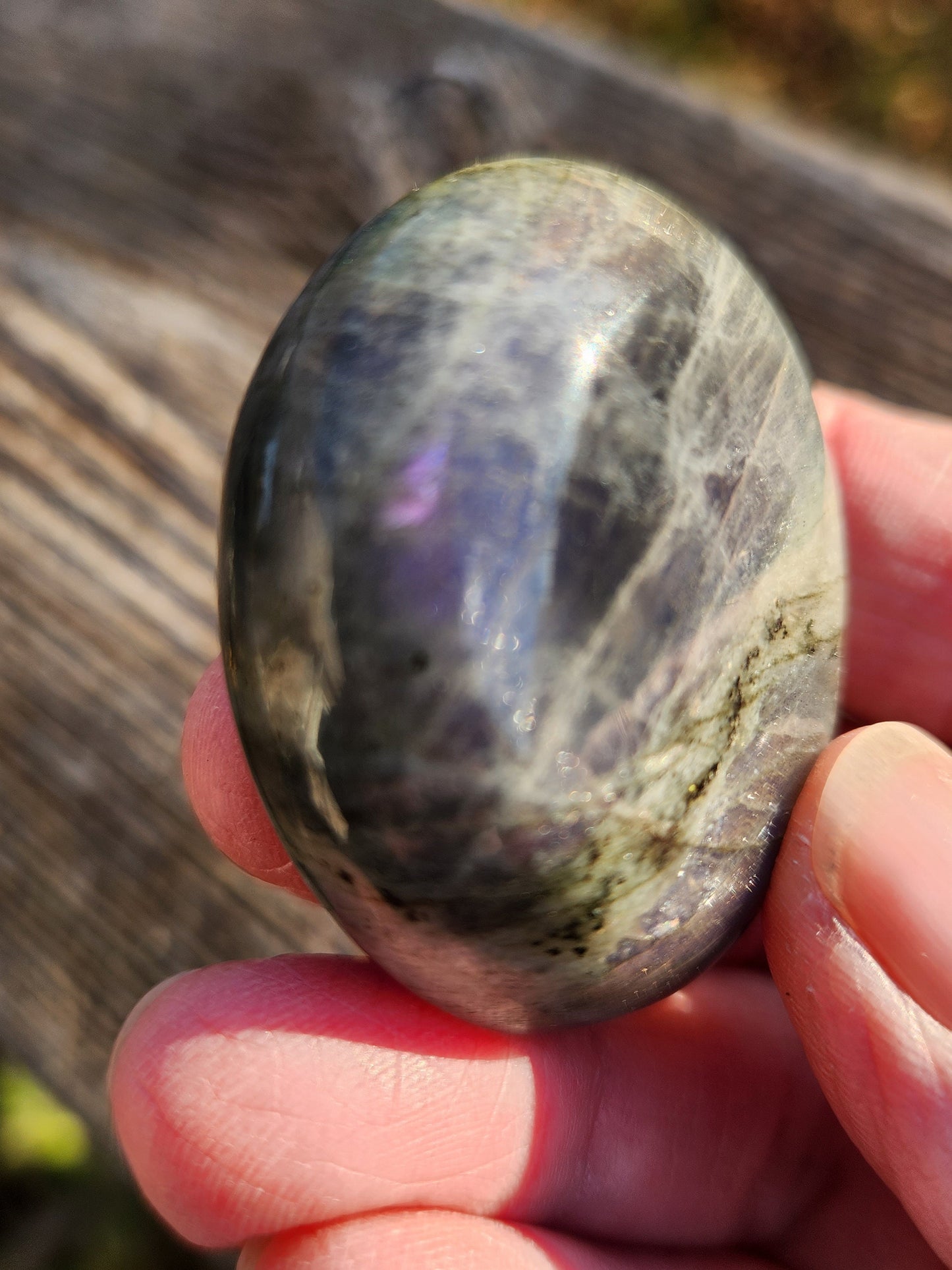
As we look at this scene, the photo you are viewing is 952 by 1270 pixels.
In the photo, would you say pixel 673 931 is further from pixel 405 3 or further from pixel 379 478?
pixel 405 3

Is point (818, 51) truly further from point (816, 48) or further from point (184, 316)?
point (184, 316)

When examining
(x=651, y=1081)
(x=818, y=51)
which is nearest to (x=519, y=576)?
(x=651, y=1081)

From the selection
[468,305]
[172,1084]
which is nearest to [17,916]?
[172,1084]

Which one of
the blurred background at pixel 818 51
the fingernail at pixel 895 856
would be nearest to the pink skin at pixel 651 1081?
the fingernail at pixel 895 856

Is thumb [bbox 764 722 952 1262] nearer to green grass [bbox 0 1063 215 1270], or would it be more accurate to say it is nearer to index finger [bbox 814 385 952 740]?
index finger [bbox 814 385 952 740]

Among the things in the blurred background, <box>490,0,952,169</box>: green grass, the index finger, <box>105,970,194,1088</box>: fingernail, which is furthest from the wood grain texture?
<box>490,0,952,169</box>: green grass

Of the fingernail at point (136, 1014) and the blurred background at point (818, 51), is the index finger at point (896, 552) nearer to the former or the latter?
the fingernail at point (136, 1014)
